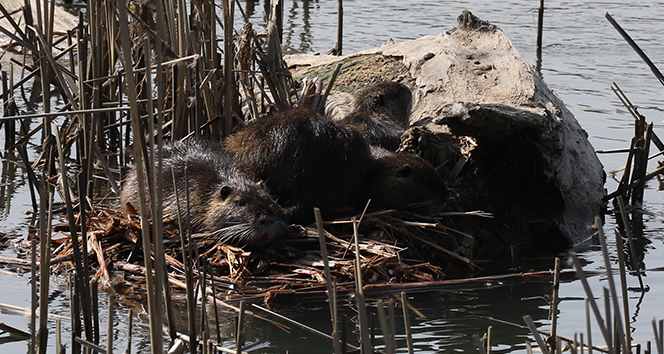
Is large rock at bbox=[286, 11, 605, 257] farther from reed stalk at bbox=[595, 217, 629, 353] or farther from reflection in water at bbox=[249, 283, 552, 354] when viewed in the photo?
reed stalk at bbox=[595, 217, 629, 353]

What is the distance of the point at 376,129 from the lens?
5.92 metres

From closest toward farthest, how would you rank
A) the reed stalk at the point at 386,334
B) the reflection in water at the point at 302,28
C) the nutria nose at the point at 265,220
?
the reed stalk at the point at 386,334
the nutria nose at the point at 265,220
the reflection in water at the point at 302,28

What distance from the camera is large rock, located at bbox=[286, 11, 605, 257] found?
5.59 metres

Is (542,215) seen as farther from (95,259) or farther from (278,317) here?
(95,259)

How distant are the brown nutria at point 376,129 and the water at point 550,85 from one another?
125 centimetres

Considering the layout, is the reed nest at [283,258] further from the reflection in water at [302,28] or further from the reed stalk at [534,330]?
the reflection in water at [302,28]

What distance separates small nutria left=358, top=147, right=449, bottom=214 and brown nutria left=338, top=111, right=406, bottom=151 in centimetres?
56

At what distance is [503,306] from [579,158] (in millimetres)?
1964

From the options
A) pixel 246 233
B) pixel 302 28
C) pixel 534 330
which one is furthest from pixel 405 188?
pixel 302 28

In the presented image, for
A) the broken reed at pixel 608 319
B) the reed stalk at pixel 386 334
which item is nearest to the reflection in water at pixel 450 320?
the broken reed at pixel 608 319

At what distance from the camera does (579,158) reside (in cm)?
612

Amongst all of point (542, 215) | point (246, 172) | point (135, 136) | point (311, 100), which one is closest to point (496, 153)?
point (542, 215)

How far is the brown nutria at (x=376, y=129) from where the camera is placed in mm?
5891

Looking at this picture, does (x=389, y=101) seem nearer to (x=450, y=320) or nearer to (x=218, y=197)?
(x=218, y=197)
